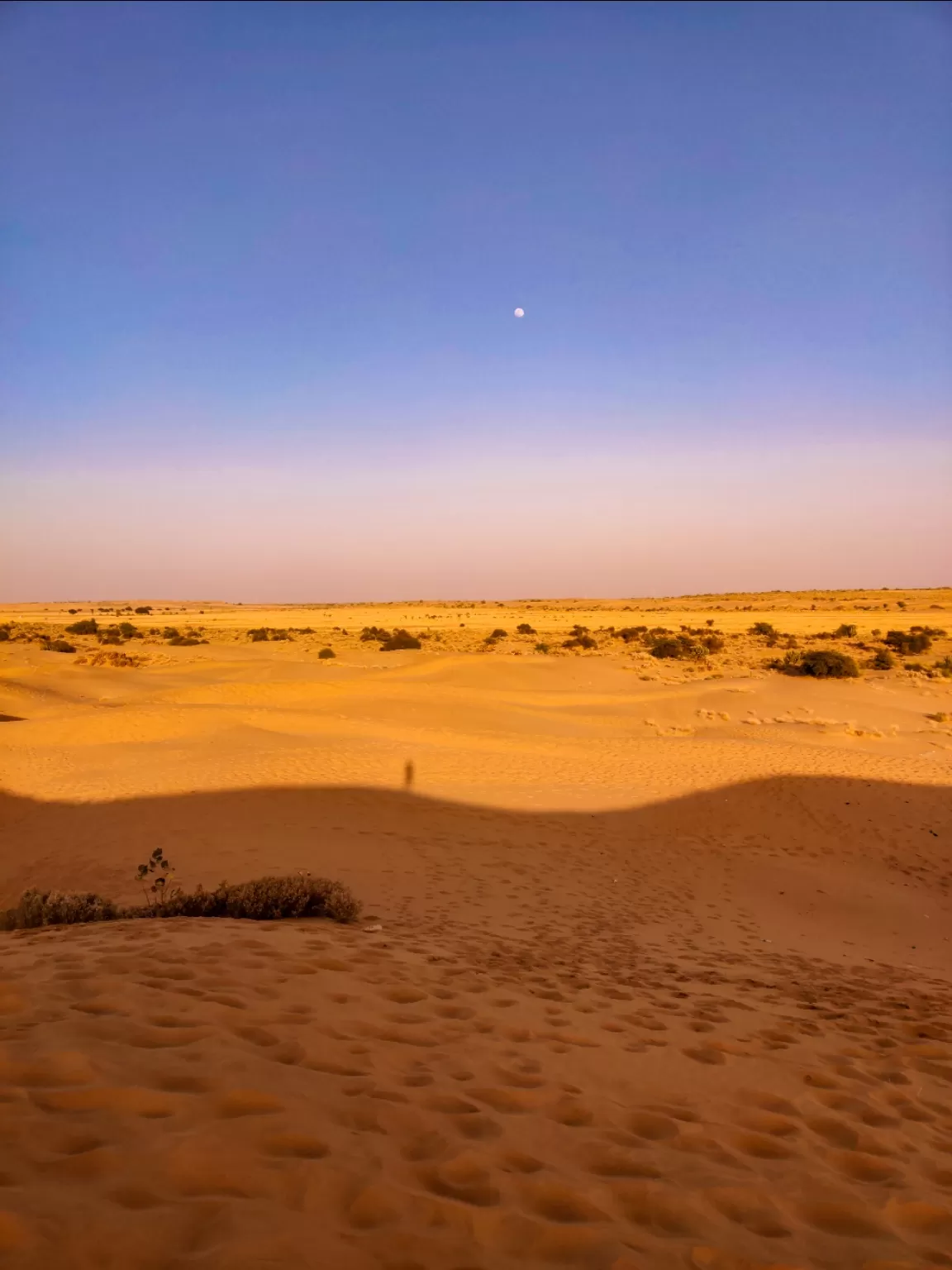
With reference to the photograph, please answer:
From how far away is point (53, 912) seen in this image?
7387mm

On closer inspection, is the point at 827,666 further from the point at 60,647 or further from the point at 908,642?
the point at 60,647

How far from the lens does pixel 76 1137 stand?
2.98 m

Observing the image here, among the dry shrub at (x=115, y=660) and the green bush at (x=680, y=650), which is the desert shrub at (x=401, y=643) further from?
the green bush at (x=680, y=650)

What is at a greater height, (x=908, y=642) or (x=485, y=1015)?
(x=908, y=642)

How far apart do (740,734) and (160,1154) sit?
18.6m

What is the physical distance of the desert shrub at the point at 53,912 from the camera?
7332 millimetres

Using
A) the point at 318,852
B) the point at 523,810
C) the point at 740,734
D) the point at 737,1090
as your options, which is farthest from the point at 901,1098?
the point at 740,734

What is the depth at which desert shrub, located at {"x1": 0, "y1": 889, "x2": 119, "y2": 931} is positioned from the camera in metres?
7.33

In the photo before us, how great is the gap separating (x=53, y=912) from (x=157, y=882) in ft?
4.42

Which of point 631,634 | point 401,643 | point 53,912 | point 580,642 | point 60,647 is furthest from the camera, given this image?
point 631,634

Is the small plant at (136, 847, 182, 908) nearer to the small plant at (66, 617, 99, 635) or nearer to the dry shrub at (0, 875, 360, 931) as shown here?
the dry shrub at (0, 875, 360, 931)

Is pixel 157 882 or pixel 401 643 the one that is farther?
pixel 401 643

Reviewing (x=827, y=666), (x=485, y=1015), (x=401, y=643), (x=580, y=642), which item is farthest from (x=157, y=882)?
(x=580, y=642)

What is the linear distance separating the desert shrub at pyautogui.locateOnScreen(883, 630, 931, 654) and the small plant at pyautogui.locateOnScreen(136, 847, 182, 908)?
33.6 metres
